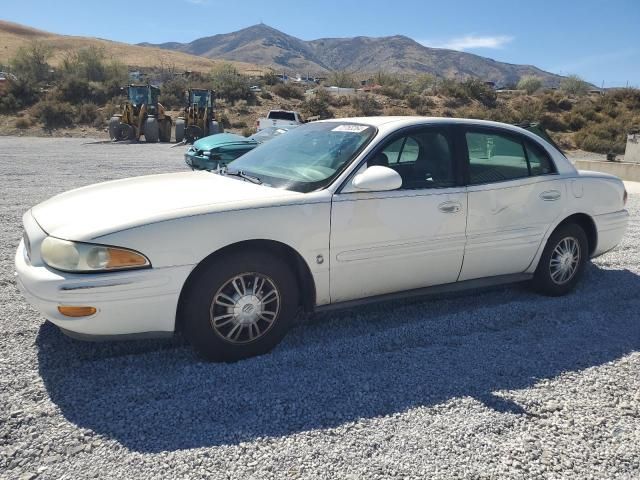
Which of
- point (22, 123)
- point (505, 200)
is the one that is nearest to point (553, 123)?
point (22, 123)

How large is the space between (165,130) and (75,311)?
2245 centimetres

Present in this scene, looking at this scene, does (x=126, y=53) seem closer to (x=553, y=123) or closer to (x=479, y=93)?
(x=479, y=93)

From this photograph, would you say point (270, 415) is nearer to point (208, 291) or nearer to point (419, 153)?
point (208, 291)

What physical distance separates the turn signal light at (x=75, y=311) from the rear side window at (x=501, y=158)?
9.39ft

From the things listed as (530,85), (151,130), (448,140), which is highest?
(530,85)

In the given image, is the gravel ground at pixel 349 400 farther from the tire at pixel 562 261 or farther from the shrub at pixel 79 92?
the shrub at pixel 79 92

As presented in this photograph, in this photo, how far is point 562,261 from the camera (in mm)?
4895

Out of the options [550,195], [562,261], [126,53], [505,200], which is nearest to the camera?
[505,200]

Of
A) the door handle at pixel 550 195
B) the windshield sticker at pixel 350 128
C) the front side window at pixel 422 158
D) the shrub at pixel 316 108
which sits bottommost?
the door handle at pixel 550 195

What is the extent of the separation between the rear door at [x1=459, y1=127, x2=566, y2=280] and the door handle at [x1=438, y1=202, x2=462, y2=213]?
0.13m

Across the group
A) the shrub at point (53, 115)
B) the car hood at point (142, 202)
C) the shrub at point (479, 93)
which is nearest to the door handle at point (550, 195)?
the car hood at point (142, 202)

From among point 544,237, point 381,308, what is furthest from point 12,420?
point 544,237

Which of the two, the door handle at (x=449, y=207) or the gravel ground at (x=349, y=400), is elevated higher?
the door handle at (x=449, y=207)

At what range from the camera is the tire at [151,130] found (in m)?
23.5
